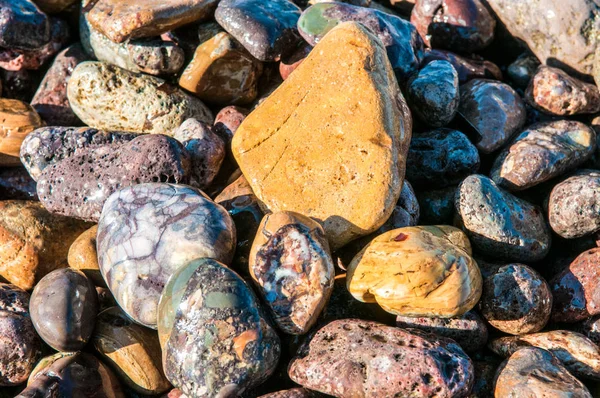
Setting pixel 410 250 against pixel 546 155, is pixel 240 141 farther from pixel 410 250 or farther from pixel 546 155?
pixel 546 155

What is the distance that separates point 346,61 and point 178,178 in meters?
1.29

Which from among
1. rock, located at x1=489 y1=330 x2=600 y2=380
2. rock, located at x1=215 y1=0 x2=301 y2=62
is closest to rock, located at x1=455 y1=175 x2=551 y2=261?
rock, located at x1=489 y1=330 x2=600 y2=380

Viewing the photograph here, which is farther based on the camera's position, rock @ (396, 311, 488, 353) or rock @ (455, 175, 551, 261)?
rock @ (455, 175, 551, 261)

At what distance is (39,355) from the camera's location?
3354 millimetres

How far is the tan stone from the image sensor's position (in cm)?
301

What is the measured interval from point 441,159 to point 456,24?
150cm

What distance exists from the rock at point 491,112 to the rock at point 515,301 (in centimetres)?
116

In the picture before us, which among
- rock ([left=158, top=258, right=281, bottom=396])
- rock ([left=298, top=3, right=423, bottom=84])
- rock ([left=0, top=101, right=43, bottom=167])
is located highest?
rock ([left=298, top=3, right=423, bottom=84])

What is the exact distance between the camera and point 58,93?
4.58 metres

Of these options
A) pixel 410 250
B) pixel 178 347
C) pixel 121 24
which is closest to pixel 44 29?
pixel 121 24

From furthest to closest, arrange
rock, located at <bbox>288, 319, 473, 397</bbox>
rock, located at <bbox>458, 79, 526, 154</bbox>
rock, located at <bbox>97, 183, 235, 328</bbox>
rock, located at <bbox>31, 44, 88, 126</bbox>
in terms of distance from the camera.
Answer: rock, located at <bbox>31, 44, 88, 126</bbox> < rock, located at <bbox>458, 79, 526, 154</bbox> < rock, located at <bbox>97, 183, 235, 328</bbox> < rock, located at <bbox>288, 319, 473, 397</bbox>

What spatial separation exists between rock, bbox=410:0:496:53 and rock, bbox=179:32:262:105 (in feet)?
5.12

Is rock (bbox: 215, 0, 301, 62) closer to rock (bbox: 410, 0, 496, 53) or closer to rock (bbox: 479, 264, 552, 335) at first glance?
rock (bbox: 410, 0, 496, 53)

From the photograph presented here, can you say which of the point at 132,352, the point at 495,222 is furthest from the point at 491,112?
the point at 132,352
